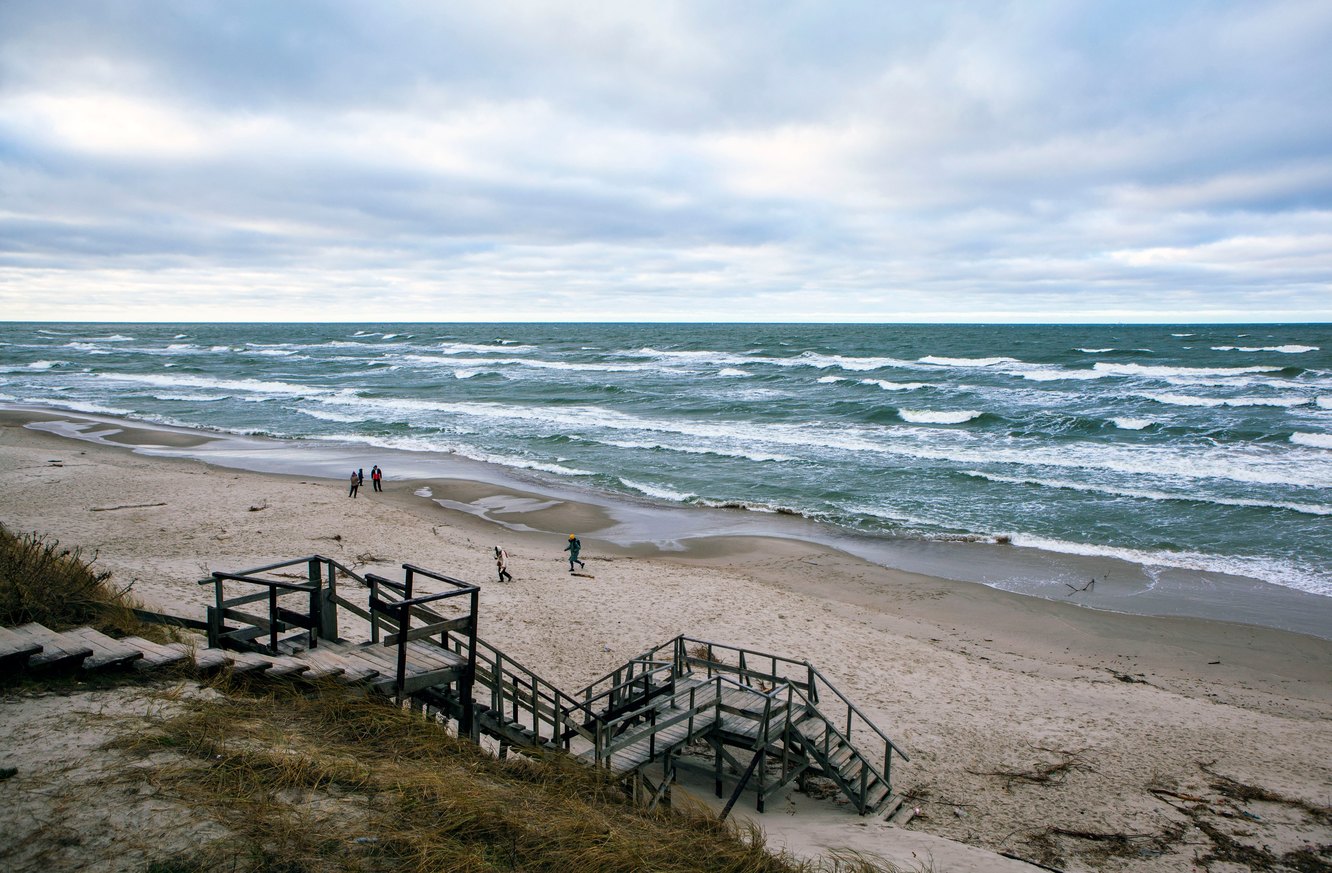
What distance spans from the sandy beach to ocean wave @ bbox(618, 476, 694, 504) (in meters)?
4.37

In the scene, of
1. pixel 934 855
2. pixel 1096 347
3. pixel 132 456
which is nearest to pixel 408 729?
pixel 934 855

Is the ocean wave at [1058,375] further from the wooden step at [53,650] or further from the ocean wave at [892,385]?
the wooden step at [53,650]

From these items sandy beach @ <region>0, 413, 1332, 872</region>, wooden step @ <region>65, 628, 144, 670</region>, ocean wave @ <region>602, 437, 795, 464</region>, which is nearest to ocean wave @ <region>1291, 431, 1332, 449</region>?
ocean wave @ <region>602, 437, 795, 464</region>

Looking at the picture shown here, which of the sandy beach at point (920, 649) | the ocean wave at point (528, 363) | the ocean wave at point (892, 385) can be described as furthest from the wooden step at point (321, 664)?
the ocean wave at point (528, 363)

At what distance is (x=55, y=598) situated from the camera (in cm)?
884

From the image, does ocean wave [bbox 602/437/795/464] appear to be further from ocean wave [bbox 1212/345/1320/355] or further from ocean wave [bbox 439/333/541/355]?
ocean wave [bbox 439/333/541/355]

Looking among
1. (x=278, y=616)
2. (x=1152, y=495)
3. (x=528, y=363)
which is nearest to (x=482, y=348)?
(x=528, y=363)

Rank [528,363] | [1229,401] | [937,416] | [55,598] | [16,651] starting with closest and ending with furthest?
[16,651] < [55,598] < [937,416] < [1229,401] < [528,363]

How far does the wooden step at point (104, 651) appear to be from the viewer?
7227 millimetres

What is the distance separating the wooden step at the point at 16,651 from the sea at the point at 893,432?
19.6 metres

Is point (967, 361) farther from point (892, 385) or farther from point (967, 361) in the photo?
point (892, 385)

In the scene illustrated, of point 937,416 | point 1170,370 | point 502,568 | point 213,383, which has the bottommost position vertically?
point 502,568

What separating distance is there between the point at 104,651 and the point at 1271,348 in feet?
336

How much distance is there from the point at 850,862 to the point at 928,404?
4646cm
